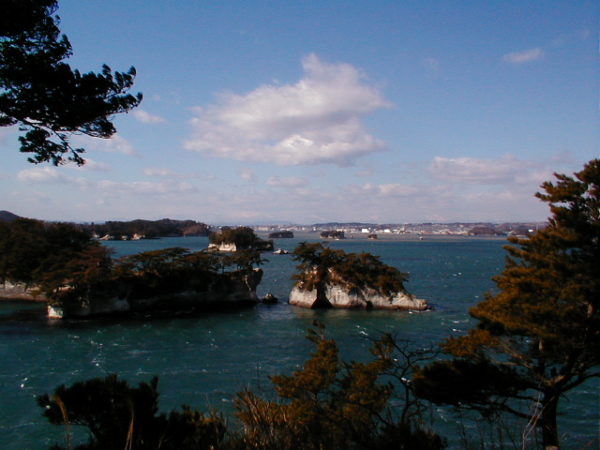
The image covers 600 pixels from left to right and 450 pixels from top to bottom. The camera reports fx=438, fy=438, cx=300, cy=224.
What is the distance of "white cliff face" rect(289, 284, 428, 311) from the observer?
106 ft

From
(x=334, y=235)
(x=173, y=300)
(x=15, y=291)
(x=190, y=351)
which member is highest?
(x=334, y=235)

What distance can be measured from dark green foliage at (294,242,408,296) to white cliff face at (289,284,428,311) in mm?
413

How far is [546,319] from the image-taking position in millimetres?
9406


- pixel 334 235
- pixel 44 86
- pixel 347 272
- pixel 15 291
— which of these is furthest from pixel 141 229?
pixel 44 86

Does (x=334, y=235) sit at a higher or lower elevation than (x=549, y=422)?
higher

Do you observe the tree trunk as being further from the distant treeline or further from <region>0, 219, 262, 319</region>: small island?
the distant treeline

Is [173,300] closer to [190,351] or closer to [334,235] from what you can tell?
[190,351]

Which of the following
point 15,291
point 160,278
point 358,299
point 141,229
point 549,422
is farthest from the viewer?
point 141,229

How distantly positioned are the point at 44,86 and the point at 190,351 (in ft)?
54.2

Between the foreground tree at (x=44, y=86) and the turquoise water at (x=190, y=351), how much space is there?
579 centimetres

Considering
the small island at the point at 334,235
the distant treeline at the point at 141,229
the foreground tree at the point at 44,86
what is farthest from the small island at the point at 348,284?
the small island at the point at 334,235

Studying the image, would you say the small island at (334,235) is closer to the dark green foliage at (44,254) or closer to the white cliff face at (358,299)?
the dark green foliage at (44,254)

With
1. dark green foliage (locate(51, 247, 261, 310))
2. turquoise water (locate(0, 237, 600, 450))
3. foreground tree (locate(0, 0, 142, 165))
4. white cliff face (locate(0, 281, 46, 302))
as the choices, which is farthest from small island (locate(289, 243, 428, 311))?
foreground tree (locate(0, 0, 142, 165))

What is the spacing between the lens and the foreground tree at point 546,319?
29.8 ft
